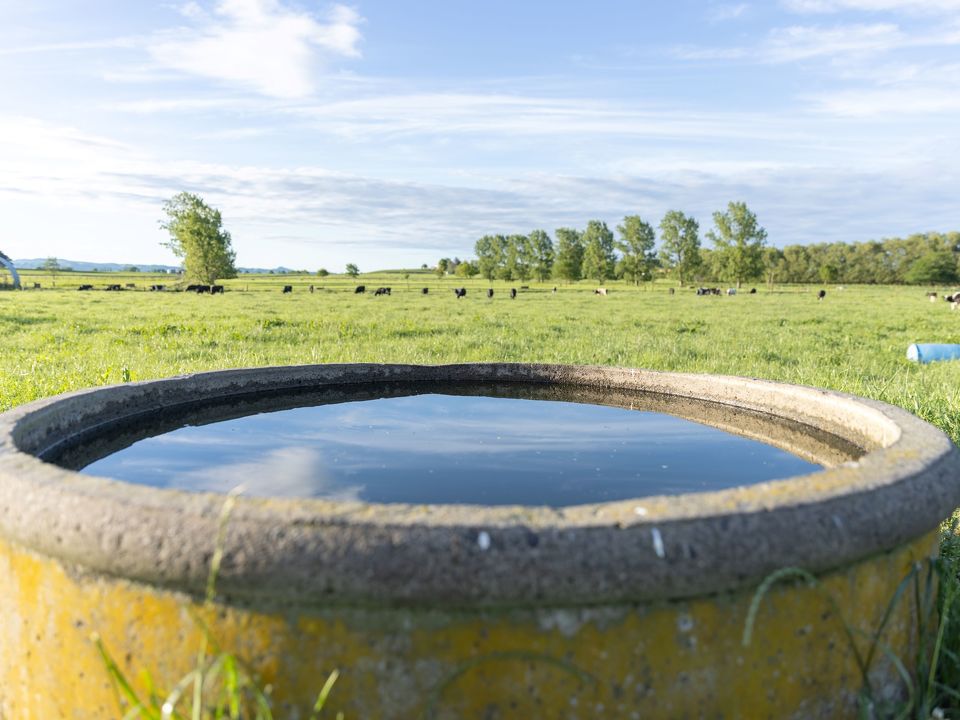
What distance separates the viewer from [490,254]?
140375mm

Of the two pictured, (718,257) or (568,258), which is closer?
(718,257)

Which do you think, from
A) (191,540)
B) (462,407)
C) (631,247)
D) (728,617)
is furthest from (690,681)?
(631,247)

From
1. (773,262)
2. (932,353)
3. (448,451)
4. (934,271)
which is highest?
(773,262)

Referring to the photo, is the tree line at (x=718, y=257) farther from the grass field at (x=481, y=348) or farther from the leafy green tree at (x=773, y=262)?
the grass field at (x=481, y=348)

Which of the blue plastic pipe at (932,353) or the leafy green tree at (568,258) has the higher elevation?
the leafy green tree at (568,258)

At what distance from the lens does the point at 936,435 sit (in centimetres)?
290

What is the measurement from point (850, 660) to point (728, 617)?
1.95ft

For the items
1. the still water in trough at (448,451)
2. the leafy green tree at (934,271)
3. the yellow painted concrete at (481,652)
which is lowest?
the yellow painted concrete at (481,652)

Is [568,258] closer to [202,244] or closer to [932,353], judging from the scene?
[202,244]

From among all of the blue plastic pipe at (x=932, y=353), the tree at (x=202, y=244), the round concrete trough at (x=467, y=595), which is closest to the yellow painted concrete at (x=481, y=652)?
the round concrete trough at (x=467, y=595)

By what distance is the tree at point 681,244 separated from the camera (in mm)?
95250

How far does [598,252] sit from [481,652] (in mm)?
108247

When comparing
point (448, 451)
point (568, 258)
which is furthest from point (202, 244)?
point (448, 451)

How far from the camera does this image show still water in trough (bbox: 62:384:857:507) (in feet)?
10.3
